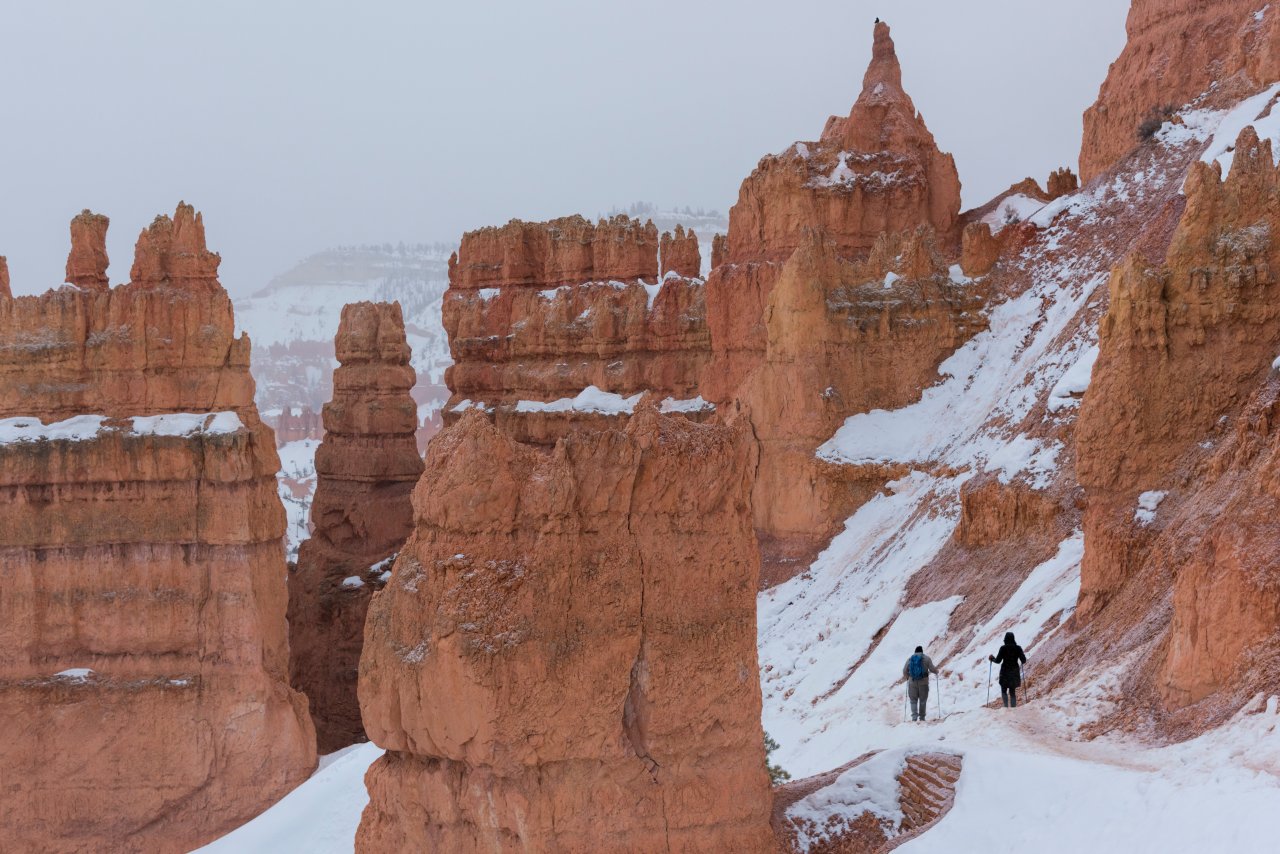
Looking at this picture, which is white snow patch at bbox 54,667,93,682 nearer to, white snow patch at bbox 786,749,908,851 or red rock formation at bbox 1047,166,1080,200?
white snow patch at bbox 786,749,908,851

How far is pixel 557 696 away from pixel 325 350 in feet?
441

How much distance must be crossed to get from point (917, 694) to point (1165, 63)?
2718 cm

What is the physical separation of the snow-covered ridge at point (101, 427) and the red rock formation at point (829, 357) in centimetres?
1197

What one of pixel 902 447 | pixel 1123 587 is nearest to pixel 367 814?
pixel 1123 587

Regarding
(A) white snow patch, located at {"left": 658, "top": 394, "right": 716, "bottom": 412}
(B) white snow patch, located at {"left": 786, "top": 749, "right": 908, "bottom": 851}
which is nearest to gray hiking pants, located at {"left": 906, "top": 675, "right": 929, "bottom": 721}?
(B) white snow patch, located at {"left": 786, "top": 749, "right": 908, "bottom": 851}

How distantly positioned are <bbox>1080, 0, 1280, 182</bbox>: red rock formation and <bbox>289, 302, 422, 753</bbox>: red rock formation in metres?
21.8

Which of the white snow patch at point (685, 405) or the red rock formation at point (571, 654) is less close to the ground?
the white snow patch at point (685, 405)

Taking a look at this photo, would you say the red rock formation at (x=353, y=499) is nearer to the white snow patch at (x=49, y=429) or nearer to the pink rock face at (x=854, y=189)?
the white snow patch at (x=49, y=429)

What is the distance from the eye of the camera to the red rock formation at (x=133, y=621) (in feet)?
93.8

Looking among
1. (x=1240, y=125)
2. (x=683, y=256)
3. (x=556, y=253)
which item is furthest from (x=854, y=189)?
(x=556, y=253)

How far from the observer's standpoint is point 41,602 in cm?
2895

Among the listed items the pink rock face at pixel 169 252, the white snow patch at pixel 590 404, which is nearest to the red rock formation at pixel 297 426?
the white snow patch at pixel 590 404

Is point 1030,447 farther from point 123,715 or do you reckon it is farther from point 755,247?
point 123,715

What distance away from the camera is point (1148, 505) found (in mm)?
18719
